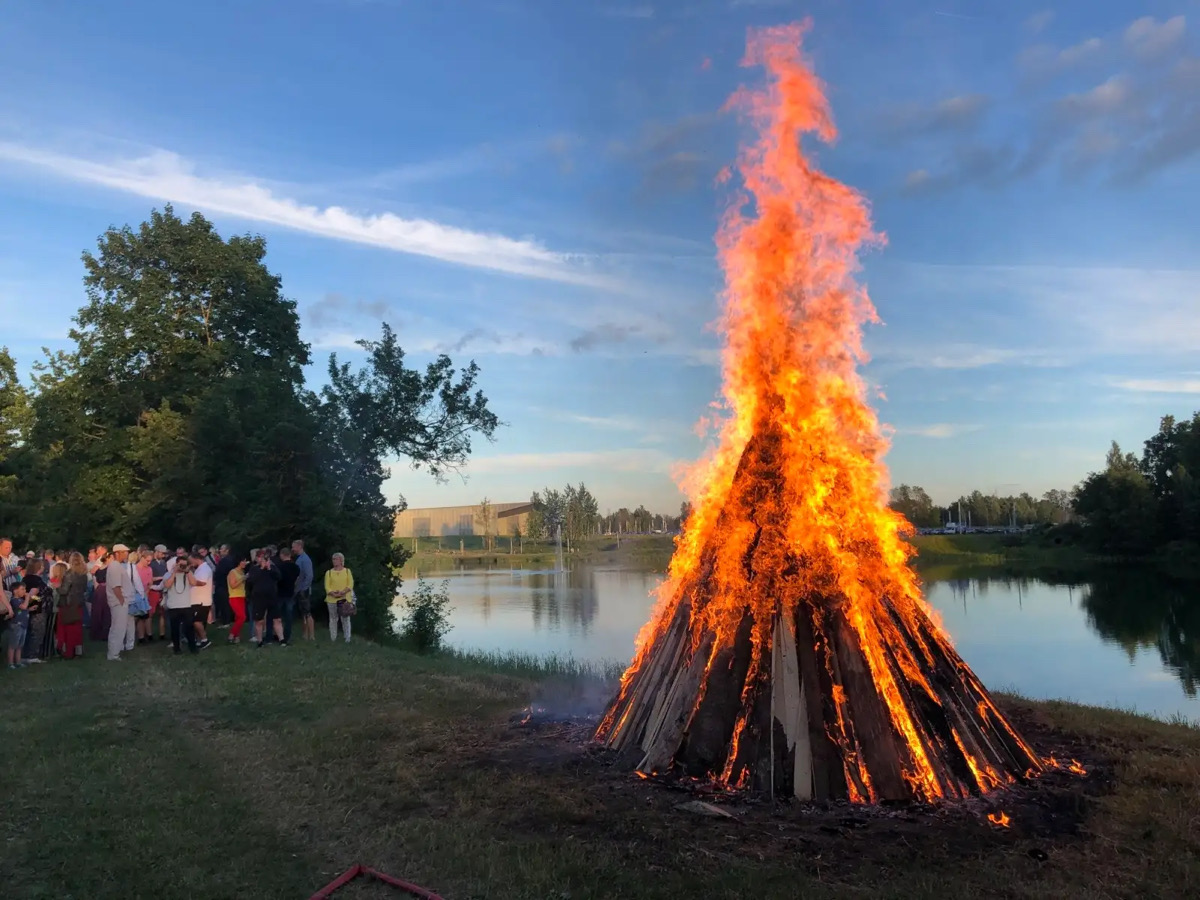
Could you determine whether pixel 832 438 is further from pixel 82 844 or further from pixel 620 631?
pixel 620 631

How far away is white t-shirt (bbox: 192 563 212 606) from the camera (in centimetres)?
1415

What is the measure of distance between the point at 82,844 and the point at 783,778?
199 inches

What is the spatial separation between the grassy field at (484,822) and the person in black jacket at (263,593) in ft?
16.2

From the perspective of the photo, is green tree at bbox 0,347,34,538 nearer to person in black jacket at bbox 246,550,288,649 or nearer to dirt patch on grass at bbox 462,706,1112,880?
person in black jacket at bbox 246,550,288,649

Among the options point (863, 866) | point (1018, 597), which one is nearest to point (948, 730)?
point (863, 866)

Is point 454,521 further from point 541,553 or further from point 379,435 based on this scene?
point 379,435

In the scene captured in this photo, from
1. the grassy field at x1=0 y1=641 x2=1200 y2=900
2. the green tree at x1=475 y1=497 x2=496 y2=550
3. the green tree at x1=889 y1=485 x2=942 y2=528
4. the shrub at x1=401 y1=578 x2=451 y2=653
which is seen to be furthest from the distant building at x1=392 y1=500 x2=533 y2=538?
the grassy field at x1=0 y1=641 x2=1200 y2=900

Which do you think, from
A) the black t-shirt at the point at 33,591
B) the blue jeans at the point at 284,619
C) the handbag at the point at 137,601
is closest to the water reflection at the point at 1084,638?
the blue jeans at the point at 284,619

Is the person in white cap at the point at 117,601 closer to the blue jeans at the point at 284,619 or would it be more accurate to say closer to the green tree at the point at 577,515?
the blue jeans at the point at 284,619

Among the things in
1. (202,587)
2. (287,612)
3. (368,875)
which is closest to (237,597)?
(287,612)

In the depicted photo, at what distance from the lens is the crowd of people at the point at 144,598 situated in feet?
41.8

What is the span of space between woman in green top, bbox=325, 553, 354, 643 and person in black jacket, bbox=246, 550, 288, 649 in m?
1.04

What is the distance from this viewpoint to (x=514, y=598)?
4153cm

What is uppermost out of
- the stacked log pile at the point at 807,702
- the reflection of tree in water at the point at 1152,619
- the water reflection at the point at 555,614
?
the stacked log pile at the point at 807,702
